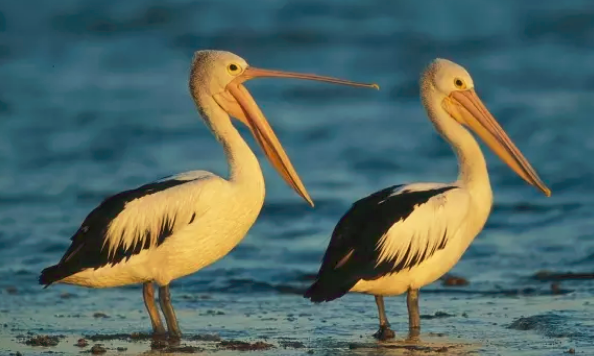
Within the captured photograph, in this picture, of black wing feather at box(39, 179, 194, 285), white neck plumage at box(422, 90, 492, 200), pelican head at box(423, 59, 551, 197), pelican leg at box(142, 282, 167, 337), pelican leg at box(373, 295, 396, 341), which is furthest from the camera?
pelican head at box(423, 59, 551, 197)

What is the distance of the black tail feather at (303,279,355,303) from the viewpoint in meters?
7.75

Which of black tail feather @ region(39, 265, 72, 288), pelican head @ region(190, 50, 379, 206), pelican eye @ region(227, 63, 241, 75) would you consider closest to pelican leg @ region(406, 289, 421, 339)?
pelican head @ region(190, 50, 379, 206)

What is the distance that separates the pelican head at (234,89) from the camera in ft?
28.5

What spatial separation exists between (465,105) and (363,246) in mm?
1482

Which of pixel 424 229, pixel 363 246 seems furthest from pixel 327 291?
pixel 424 229

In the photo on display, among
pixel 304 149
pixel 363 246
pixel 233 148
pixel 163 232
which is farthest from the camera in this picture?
pixel 304 149

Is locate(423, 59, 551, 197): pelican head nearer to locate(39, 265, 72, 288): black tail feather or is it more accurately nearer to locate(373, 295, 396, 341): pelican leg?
locate(373, 295, 396, 341): pelican leg

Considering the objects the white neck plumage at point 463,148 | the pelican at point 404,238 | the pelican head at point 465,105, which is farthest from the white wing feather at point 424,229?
the pelican head at point 465,105

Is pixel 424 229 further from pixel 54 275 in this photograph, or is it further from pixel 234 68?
pixel 54 275

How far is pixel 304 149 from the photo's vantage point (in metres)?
16.2

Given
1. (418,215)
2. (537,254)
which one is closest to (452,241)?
(418,215)

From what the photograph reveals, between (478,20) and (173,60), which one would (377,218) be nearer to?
(173,60)

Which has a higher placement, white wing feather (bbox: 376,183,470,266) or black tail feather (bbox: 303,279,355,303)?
white wing feather (bbox: 376,183,470,266)

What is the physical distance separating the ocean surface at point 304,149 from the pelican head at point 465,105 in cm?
104
